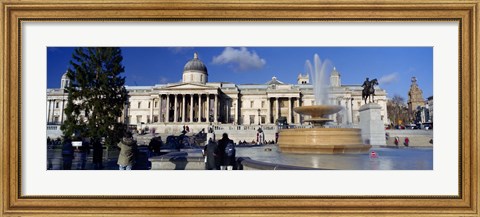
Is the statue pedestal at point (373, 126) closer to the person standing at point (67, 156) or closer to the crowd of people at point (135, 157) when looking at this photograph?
the crowd of people at point (135, 157)

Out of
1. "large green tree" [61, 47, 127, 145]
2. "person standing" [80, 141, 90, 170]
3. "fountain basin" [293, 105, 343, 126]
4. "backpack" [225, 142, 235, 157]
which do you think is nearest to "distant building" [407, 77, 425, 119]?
"fountain basin" [293, 105, 343, 126]

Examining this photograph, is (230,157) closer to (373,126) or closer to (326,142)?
(326,142)

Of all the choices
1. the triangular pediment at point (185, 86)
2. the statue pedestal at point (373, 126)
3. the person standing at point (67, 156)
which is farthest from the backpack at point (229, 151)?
the triangular pediment at point (185, 86)

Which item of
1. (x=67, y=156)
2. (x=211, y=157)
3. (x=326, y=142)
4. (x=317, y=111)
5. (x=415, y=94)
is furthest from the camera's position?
(x=415, y=94)

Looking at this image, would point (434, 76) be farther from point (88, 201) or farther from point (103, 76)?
point (103, 76)

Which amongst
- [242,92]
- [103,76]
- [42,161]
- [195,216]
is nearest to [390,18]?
[195,216]

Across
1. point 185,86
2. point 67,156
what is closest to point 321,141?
point 67,156
